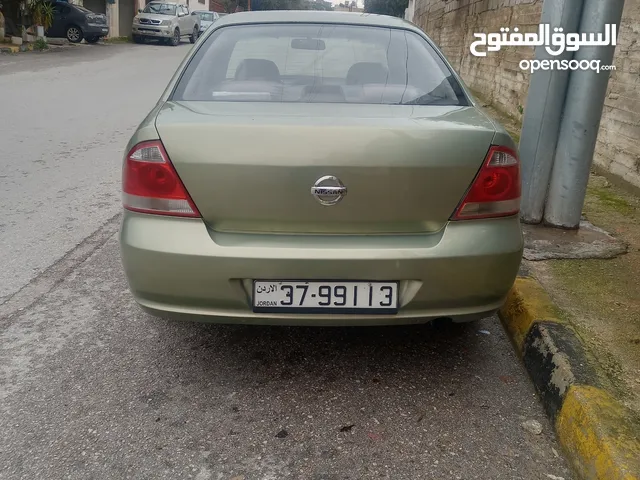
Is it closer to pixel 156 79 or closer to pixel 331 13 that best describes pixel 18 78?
pixel 156 79

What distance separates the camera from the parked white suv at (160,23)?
27.8 meters

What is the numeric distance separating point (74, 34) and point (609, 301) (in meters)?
24.2

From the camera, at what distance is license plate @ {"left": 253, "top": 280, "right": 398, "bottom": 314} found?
2383mm

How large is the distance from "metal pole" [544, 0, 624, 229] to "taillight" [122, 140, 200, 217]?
2923 mm

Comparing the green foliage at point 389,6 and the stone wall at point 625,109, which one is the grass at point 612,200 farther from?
the green foliage at point 389,6

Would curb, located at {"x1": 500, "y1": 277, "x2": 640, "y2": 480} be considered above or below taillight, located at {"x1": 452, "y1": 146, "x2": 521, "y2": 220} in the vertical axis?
below

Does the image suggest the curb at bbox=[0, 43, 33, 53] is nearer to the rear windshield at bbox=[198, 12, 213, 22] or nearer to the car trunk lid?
the rear windshield at bbox=[198, 12, 213, 22]

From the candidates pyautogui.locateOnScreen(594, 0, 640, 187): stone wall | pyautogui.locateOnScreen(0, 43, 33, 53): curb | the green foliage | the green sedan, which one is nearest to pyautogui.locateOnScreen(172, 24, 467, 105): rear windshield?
the green sedan

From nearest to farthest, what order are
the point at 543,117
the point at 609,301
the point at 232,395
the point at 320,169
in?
1. the point at 320,169
2. the point at 232,395
3. the point at 609,301
4. the point at 543,117

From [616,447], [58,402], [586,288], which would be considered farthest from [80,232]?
[616,447]

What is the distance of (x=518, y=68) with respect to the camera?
938 cm

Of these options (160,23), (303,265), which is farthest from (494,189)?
(160,23)

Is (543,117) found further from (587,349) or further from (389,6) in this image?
(389,6)

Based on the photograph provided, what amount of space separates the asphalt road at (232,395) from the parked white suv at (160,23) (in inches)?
1017
